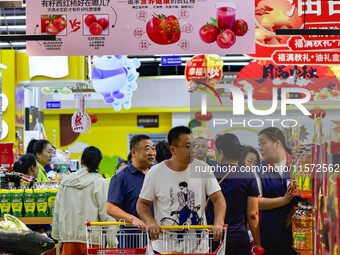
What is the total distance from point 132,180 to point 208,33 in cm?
179

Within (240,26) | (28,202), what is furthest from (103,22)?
(28,202)

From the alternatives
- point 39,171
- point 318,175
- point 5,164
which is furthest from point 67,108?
point 318,175

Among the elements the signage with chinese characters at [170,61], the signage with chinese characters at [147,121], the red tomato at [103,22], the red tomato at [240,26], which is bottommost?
the signage with chinese characters at [147,121]

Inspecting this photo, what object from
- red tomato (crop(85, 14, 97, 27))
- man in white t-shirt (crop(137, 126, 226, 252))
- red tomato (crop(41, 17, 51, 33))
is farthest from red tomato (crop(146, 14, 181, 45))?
man in white t-shirt (crop(137, 126, 226, 252))

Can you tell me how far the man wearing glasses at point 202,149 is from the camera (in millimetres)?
4883

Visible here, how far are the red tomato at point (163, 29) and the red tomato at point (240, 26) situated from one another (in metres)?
0.57

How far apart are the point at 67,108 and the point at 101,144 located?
191cm

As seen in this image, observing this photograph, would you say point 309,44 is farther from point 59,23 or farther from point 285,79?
point 59,23

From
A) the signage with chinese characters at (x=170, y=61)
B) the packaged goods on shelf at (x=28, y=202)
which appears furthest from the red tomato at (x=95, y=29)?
the signage with chinese characters at (x=170, y=61)

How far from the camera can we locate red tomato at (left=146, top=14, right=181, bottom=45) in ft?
19.4

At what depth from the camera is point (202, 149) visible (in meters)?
4.97

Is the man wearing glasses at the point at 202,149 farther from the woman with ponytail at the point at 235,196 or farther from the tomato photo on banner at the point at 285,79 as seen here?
the tomato photo on banner at the point at 285,79

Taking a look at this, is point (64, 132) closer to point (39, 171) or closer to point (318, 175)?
point (39, 171)

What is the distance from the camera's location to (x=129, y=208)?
509 centimetres
